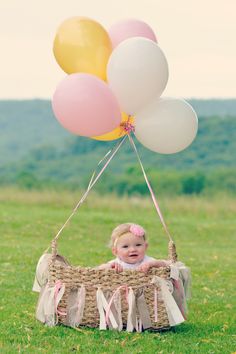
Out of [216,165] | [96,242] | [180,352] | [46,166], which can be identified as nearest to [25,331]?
[180,352]

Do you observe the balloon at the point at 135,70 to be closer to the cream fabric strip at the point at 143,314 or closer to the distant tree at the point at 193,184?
the cream fabric strip at the point at 143,314

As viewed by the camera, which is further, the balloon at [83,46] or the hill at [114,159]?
the hill at [114,159]

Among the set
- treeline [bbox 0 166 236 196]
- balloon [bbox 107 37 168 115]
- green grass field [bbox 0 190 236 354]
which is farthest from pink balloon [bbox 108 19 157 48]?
treeline [bbox 0 166 236 196]

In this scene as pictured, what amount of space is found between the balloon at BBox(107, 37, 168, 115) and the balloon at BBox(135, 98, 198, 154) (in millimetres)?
147

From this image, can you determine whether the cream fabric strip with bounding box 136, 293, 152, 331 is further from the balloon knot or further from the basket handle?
the balloon knot

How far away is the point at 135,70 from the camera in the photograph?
6434mm

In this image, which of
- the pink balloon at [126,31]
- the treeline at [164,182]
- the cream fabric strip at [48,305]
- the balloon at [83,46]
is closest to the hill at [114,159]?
the treeline at [164,182]

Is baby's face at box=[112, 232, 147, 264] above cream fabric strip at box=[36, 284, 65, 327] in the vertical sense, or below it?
above

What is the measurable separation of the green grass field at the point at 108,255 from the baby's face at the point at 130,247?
0.52 metres

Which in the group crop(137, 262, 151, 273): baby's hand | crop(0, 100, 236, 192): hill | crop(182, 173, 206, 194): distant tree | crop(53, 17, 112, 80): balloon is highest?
crop(0, 100, 236, 192): hill

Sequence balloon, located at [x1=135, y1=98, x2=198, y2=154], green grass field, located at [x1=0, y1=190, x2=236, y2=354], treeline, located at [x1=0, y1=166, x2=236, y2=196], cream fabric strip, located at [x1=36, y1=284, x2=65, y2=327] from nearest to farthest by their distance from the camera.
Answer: green grass field, located at [x1=0, y1=190, x2=236, y2=354] < cream fabric strip, located at [x1=36, y1=284, x2=65, y2=327] < balloon, located at [x1=135, y1=98, x2=198, y2=154] < treeline, located at [x1=0, y1=166, x2=236, y2=196]

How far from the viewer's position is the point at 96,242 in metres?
13.4

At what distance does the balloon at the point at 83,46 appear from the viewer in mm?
6660

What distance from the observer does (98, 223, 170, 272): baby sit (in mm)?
6398
